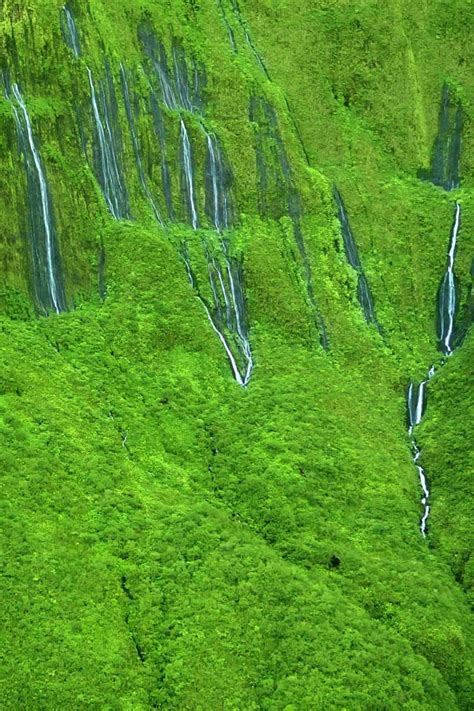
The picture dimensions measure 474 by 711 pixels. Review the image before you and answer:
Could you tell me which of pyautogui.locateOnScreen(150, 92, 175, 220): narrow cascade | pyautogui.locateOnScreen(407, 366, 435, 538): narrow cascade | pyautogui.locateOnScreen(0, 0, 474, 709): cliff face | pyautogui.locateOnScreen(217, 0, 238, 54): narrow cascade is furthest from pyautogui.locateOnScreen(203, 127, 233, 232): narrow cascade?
pyautogui.locateOnScreen(407, 366, 435, 538): narrow cascade

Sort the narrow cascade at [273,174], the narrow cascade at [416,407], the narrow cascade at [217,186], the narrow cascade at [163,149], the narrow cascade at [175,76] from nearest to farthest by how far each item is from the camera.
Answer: the narrow cascade at [416,407]
the narrow cascade at [163,149]
the narrow cascade at [217,186]
the narrow cascade at [273,174]
the narrow cascade at [175,76]

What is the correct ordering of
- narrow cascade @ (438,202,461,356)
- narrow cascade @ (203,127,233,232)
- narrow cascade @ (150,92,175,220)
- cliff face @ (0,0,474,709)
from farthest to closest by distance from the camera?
narrow cascade @ (438,202,461,356), narrow cascade @ (203,127,233,232), narrow cascade @ (150,92,175,220), cliff face @ (0,0,474,709)

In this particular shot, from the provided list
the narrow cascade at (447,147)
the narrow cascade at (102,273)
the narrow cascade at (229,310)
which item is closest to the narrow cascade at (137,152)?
the narrow cascade at (229,310)

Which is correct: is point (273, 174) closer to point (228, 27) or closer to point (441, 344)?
point (228, 27)

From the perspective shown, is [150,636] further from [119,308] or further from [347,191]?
[347,191]

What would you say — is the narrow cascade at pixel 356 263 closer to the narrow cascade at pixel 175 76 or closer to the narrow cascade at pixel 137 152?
the narrow cascade at pixel 175 76

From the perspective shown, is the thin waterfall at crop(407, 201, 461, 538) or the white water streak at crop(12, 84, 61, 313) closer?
the white water streak at crop(12, 84, 61, 313)

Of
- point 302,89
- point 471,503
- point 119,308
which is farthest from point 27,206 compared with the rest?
point 471,503

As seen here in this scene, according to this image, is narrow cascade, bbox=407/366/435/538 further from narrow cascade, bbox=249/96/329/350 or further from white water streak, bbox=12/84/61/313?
white water streak, bbox=12/84/61/313
